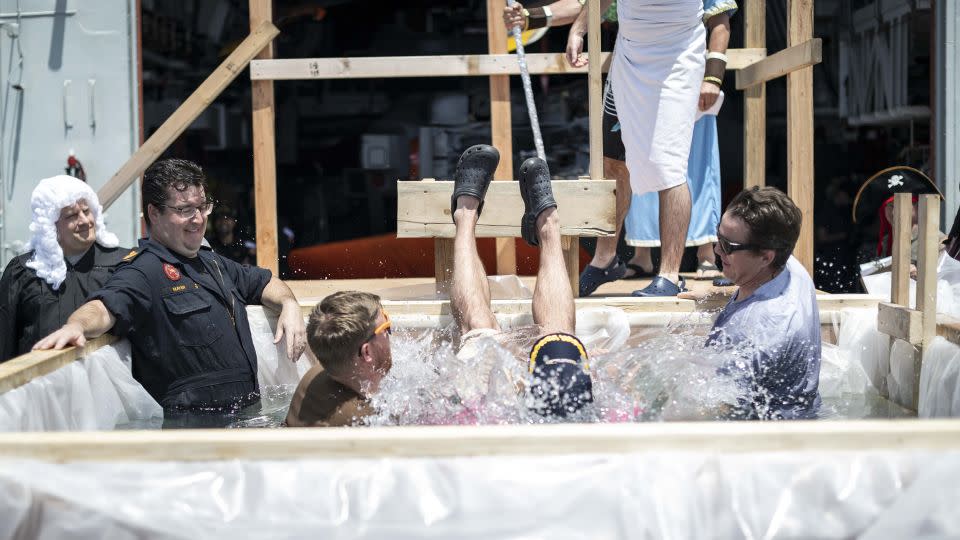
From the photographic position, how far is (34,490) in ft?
6.42

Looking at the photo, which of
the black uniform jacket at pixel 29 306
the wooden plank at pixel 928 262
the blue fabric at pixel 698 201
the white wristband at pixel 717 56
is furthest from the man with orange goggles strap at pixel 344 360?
the blue fabric at pixel 698 201

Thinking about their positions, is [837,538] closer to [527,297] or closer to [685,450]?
[685,450]

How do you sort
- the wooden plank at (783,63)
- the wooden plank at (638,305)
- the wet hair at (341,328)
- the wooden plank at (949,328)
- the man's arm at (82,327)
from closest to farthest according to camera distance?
the wet hair at (341,328)
the man's arm at (82,327)
the wooden plank at (949,328)
the wooden plank at (638,305)
the wooden plank at (783,63)

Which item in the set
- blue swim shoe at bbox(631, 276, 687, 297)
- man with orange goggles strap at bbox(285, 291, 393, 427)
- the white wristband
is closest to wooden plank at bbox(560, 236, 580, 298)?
blue swim shoe at bbox(631, 276, 687, 297)

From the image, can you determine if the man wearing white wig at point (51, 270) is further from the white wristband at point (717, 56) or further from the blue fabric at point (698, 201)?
the blue fabric at point (698, 201)

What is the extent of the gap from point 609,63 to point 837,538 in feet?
12.1

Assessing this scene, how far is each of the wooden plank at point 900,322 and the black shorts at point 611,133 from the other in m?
1.52

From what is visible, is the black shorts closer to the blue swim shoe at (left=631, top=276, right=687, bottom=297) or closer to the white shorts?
the white shorts

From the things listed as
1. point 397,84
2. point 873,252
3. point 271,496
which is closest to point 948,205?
point 873,252

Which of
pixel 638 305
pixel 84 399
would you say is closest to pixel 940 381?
pixel 638 305

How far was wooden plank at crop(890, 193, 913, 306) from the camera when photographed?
3.40 meters

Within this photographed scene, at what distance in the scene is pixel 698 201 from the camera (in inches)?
209

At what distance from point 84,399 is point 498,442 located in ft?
5.50

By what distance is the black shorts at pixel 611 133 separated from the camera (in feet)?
15.9
